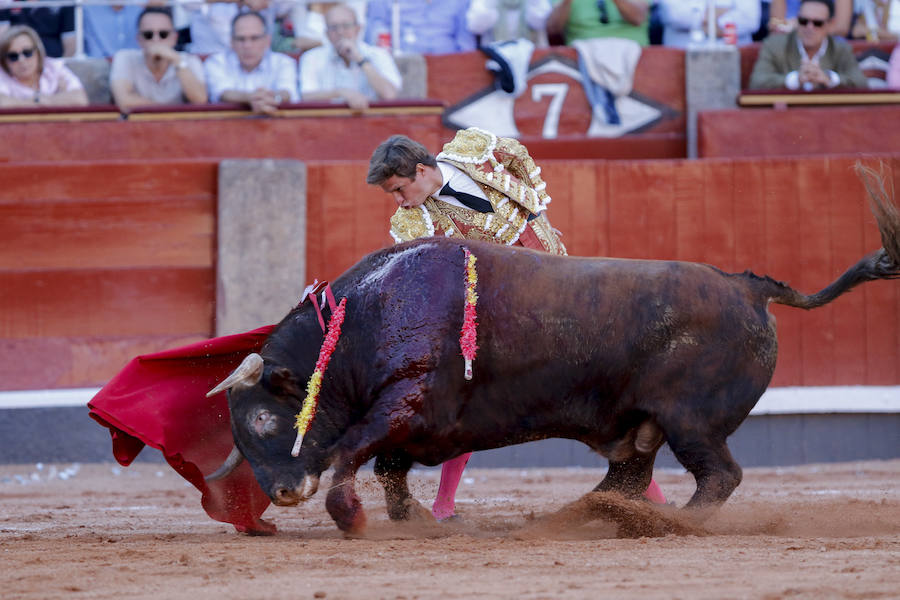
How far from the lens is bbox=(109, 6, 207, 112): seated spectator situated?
7.38 meters

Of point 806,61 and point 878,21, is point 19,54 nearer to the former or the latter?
point 806,61

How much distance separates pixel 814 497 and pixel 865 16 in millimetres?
3972

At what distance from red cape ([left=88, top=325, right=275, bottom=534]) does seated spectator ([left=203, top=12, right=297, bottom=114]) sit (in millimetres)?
3106

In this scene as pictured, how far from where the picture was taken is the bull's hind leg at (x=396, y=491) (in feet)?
13.5

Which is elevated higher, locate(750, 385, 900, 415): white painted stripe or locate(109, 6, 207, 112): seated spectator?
locate(109, 6, 207, 112): seated spectator

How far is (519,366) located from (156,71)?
430cm

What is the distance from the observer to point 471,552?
3.39 meters

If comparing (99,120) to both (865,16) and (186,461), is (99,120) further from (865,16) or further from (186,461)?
(865,16)

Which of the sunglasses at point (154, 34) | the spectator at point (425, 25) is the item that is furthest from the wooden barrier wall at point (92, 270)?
the spectator at point (425, 25)

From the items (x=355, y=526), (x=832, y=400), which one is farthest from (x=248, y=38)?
(x=355, y=526)

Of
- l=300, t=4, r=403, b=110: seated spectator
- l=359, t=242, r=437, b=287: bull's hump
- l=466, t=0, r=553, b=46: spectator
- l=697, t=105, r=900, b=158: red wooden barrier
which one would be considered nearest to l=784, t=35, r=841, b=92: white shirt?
l=697, t=105, r=900, b=158: red wooden barrier

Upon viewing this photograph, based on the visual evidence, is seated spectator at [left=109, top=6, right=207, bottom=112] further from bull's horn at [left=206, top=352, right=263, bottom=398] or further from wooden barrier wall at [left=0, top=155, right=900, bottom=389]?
bull's horn at [left=206, top=352, right=263, bottom=398]

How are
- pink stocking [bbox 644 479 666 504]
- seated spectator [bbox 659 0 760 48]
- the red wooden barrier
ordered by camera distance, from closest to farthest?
pink stocking [bbox 644 479 666 504] → the red wooden barrier → seated spectator [bbox 659 0 760 48]

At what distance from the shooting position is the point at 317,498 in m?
5.74
